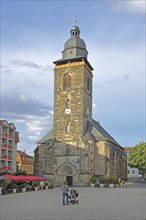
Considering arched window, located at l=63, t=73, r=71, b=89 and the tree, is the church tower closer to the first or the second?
arched window, located at l=63, t=73, r=71, b=89

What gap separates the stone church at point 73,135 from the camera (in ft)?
185

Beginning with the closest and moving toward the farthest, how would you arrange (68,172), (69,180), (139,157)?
(69,180) < (68,172) < (139,157)

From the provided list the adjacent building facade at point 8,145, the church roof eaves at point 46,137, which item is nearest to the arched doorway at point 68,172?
the church roof eaves at point 46,137

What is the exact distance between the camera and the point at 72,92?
60.0m

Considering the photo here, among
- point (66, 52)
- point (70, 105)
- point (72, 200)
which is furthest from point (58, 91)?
point (72, 200)

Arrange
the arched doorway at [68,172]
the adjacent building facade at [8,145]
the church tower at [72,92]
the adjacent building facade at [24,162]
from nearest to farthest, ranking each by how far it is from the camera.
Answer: the arched doorway at [68,172] < the church tower at [72,92] < the adjacent building facade at [8,145] < the adjacent building facade at [24,162]

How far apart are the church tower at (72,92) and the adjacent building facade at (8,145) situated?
30.8ft

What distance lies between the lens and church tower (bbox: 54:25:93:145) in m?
58.6

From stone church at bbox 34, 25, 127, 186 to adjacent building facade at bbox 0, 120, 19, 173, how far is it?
5.54 metres

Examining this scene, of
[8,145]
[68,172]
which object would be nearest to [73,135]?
[68,172]

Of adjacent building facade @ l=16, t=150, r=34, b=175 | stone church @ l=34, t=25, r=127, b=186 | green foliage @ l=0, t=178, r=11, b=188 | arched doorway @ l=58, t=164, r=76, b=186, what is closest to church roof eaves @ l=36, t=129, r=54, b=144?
stone church @ l=34, t=25, r=127, b=186

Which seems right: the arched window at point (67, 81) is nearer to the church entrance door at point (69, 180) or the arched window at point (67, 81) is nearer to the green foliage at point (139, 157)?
the church entrance door at point (69, 180)

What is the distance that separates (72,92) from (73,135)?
7.63 meters

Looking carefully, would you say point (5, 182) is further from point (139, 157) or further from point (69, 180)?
point (139, 157)
